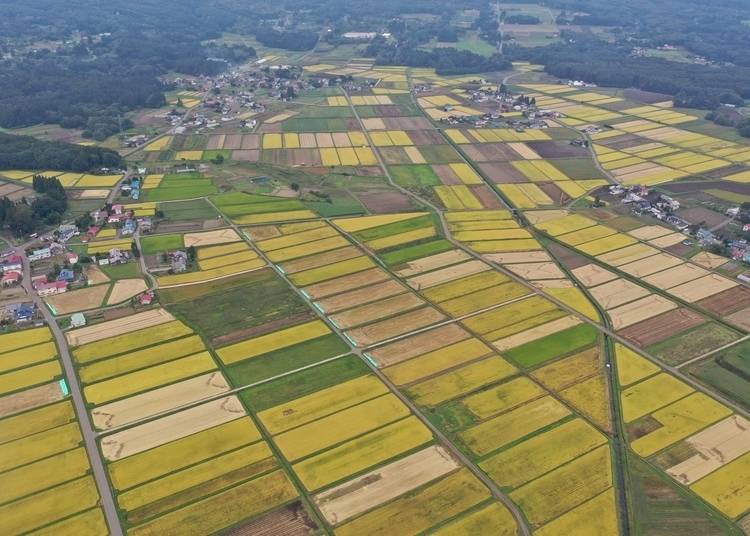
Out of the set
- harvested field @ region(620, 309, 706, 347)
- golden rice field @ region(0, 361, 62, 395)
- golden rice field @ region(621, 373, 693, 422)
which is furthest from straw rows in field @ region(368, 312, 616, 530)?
golden rice field @ region(0, 361, 62, 395)

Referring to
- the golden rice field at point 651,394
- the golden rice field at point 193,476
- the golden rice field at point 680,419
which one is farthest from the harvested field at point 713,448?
the golden rice field at point 193,476

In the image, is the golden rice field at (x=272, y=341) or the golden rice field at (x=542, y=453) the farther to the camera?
the golden rice field at (x=272, y=341)

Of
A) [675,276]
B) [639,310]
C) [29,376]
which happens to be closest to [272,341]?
[29,376]

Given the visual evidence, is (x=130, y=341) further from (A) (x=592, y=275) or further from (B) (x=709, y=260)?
(B) (x=709, y=260)

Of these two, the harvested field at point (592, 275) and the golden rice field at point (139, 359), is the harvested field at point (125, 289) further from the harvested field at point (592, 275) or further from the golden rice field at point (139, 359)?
the harvested field at point (592, 275)

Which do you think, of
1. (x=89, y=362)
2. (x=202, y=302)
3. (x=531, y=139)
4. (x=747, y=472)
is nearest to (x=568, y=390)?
(x=747, y=472)
